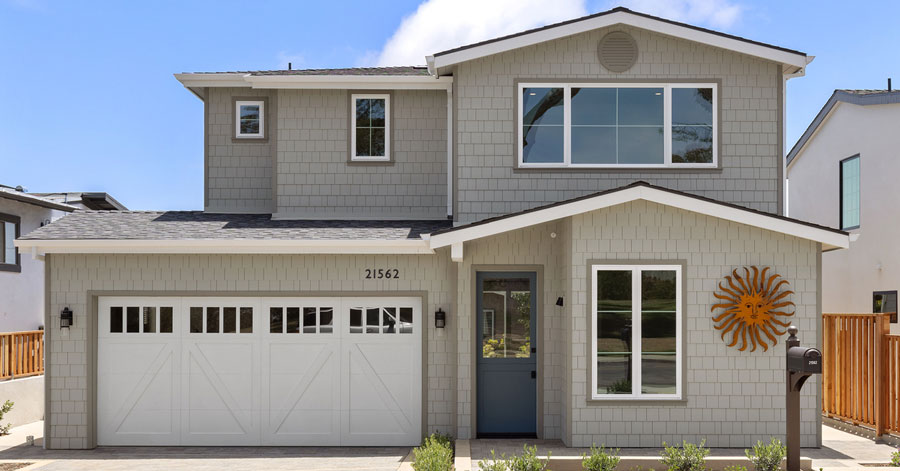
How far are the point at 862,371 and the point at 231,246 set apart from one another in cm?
925

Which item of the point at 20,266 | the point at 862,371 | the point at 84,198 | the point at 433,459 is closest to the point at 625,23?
the point at 862,371

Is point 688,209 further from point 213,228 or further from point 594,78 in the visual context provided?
point 213,228

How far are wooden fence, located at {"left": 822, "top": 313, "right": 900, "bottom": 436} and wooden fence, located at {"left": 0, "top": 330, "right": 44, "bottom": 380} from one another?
43.3 ft

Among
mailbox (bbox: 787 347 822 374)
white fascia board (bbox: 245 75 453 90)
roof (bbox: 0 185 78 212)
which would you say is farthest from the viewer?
roof (bbox: 0 185 78 212)

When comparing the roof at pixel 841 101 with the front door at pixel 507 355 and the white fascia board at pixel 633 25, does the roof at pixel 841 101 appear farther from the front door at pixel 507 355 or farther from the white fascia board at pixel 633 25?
the front door at pixel 507 355

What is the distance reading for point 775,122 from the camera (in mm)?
11602

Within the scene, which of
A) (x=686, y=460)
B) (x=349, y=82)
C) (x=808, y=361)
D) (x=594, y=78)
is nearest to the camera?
(x=808, y=361)

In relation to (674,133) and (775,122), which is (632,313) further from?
(775,122)

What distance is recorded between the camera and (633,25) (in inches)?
452

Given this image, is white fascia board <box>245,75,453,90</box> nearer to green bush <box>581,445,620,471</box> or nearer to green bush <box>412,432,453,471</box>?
green bush <box>412,432,453,471</box>

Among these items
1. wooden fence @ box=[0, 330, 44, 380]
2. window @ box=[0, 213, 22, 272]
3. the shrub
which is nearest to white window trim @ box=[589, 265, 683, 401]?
the shrub

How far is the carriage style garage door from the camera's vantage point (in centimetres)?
1124

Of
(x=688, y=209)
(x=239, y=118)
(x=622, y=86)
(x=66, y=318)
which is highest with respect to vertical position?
(x=622, y=86)

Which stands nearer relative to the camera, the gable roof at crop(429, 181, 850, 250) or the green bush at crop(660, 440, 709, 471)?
the green bush at crop(660, 440, 709, 471)
